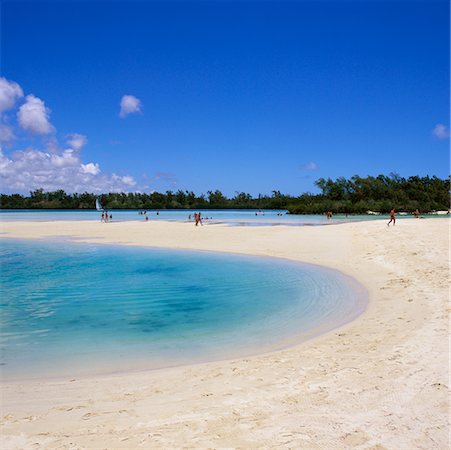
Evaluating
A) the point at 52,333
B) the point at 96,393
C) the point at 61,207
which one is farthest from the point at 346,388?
the point at 61,207

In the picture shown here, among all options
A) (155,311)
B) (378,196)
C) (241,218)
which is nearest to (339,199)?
(378,196)

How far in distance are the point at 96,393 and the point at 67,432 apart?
3.68 feet

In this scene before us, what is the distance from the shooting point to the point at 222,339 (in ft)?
26.1

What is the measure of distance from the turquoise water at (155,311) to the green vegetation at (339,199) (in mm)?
80222

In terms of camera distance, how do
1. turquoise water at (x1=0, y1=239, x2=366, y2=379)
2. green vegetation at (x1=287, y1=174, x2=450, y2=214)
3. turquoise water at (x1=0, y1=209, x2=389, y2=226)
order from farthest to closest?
green vegetation at (x1=287, y1=174, x2=450, y2=214) < turquoise water at (x1=0, y1=209, x2=389, y2=226) < turquoise water at (x1=0, y1=239, x2=366, y2=379)

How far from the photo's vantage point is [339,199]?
112m

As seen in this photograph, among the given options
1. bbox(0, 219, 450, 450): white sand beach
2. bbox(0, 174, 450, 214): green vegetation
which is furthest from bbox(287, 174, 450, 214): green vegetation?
bbox(0, 219, 450, 450): white sand beach

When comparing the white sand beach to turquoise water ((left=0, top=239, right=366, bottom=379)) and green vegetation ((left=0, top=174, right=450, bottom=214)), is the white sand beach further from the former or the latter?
green vegetation ((left=0, top=174, right=450, bottom=214))

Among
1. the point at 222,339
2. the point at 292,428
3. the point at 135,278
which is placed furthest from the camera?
the point at 135,278

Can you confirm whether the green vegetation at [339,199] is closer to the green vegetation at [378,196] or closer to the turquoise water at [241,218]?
the green vegetation at [378,196]

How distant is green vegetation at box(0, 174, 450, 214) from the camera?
93.1 meters

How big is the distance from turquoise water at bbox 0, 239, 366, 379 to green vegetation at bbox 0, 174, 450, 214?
80222 millimetres

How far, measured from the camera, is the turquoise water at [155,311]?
704cm

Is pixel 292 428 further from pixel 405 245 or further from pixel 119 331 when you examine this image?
pixel 405 245
